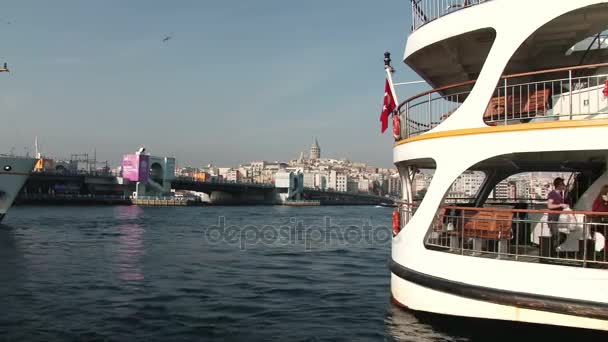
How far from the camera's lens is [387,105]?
11133 millimetres

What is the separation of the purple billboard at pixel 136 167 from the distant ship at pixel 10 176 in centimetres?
7012

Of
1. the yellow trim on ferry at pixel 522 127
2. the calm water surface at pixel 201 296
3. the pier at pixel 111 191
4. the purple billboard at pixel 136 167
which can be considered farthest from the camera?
the purple billboard at pixel 136 167

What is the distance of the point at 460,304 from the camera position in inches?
322

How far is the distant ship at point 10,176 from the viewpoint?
35531 mm

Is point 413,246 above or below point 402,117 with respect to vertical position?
below

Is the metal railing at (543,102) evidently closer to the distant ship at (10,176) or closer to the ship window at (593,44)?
the ship window at (593,44)

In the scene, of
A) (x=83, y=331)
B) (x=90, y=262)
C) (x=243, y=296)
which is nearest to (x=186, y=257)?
(x=90, y=262)

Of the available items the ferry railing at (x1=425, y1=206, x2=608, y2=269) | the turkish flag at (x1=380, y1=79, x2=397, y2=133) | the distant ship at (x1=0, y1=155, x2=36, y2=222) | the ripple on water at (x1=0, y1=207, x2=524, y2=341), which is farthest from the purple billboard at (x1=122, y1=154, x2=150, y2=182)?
the ferry railing at (x1=425, y1=206, x2=608, y2=269)

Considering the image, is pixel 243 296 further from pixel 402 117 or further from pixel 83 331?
pixel 402 117

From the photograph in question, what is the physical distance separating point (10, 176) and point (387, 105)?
32.2 m

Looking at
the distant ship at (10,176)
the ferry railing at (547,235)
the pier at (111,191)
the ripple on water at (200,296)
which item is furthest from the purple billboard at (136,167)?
the ferry railing at (547,235)

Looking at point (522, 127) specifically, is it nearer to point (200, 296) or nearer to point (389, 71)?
point (389, 71)

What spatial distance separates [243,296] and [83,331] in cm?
409

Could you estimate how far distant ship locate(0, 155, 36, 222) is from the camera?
35.5 metres
